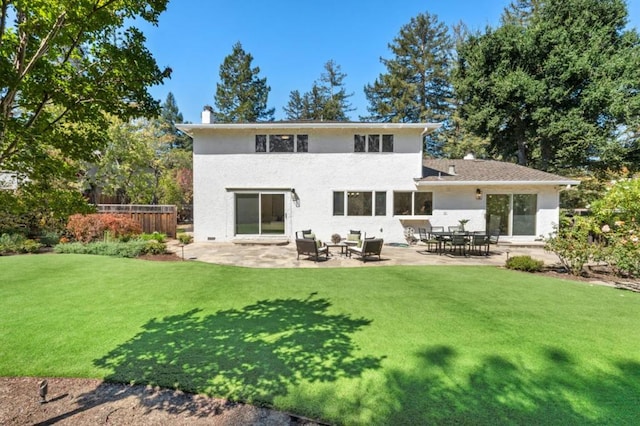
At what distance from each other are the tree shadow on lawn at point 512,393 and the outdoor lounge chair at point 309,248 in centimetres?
699

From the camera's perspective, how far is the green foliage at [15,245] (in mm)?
11844

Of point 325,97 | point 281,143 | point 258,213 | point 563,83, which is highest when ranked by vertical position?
point 325,97

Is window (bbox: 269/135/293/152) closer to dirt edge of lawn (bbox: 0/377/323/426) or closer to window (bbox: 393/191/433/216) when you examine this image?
window (bbox: 393/191/433/216)

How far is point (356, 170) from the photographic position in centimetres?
1572

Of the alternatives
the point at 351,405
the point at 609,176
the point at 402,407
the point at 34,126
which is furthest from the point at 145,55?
the point at 609,176

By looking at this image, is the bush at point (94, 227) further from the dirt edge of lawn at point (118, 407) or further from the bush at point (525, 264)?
the bush at point (525, 264)

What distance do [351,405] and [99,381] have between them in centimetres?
317

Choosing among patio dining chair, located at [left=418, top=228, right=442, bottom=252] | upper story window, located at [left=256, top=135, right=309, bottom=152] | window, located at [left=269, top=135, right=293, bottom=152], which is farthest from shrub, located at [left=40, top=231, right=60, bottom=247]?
patio dining chair, located at [left=418, top=228, right=442, bottom=252]

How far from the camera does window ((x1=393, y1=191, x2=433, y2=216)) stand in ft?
51.4

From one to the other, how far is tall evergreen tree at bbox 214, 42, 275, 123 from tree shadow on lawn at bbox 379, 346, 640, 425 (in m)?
39.8

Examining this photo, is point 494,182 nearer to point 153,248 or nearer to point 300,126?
point 300,126

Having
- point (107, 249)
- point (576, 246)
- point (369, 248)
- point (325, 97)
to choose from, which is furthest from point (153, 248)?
point (325, 97)

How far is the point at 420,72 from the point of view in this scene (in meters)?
36.0

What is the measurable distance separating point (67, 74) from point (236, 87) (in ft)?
131
